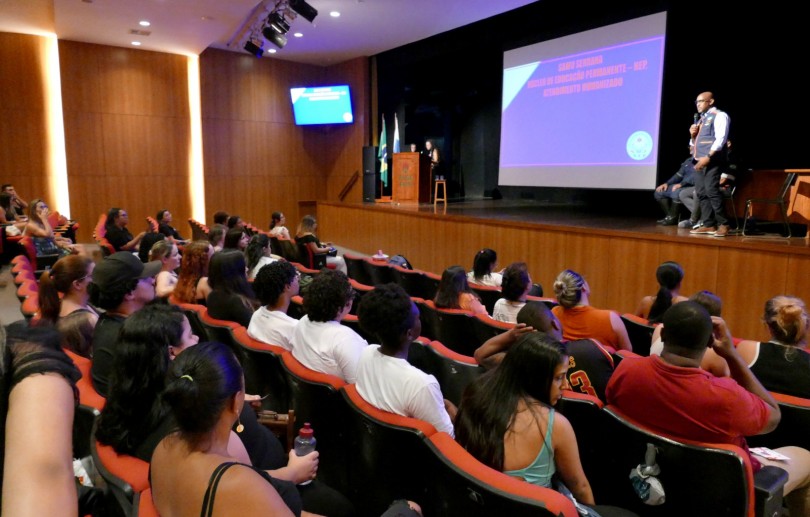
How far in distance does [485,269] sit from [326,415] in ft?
9.03

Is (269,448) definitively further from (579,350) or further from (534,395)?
(579,350)

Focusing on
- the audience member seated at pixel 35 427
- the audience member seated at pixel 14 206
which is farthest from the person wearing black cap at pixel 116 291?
the audience member seated at pixel 14 206

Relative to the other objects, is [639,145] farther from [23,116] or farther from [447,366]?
[23,116]

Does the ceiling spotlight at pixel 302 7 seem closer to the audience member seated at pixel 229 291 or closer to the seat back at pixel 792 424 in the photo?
the audience member seated at pixel 229 291

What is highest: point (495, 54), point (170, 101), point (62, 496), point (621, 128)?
point (495, 54)

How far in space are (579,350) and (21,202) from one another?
10.2 m

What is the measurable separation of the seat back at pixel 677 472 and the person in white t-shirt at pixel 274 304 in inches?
61.6

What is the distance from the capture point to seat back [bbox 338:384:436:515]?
1.61m

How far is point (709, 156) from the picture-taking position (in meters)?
5.77

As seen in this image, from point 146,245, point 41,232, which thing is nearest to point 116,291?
point 146,245

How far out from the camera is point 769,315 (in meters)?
2.50

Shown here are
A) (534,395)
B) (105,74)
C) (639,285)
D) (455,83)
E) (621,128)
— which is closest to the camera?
(534,395)

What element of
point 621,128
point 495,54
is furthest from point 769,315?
point 495,54

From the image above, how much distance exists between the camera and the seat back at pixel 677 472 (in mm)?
1650
